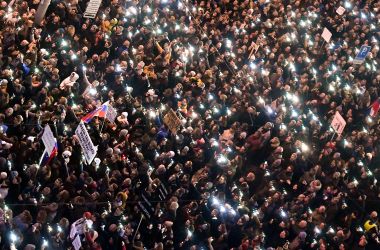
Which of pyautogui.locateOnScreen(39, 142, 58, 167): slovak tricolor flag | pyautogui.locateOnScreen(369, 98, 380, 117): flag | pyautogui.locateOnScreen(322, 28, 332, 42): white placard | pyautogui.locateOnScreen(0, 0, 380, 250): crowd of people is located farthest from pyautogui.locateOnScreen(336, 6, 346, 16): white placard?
pyautogui.locateOnScreen(39, 142, 58, 167): slovak tricolor flag

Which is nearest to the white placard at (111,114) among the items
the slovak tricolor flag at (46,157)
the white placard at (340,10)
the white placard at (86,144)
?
the white placard at (86,144)

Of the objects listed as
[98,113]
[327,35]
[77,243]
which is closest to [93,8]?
[98,113]

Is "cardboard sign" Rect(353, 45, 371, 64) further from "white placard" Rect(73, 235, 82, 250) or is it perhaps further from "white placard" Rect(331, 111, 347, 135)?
"white placard" Rect(73, 235, 82, 250)

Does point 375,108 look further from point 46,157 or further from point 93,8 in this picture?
point 46,157

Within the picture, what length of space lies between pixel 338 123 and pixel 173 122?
16.3 feet

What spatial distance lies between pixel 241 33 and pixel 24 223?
41.7ft

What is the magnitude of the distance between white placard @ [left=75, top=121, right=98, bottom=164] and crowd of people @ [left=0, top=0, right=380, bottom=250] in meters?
0.42

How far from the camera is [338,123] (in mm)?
16719

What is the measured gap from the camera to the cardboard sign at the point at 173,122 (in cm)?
1432

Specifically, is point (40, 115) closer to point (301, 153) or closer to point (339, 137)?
point (301, 153)

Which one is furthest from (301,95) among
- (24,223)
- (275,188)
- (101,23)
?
(24,223)

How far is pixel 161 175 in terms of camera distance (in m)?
13.6

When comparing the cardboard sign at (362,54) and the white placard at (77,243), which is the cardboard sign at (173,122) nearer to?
the white placard at (77,243)

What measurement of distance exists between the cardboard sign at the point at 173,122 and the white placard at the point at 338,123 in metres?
4.83
